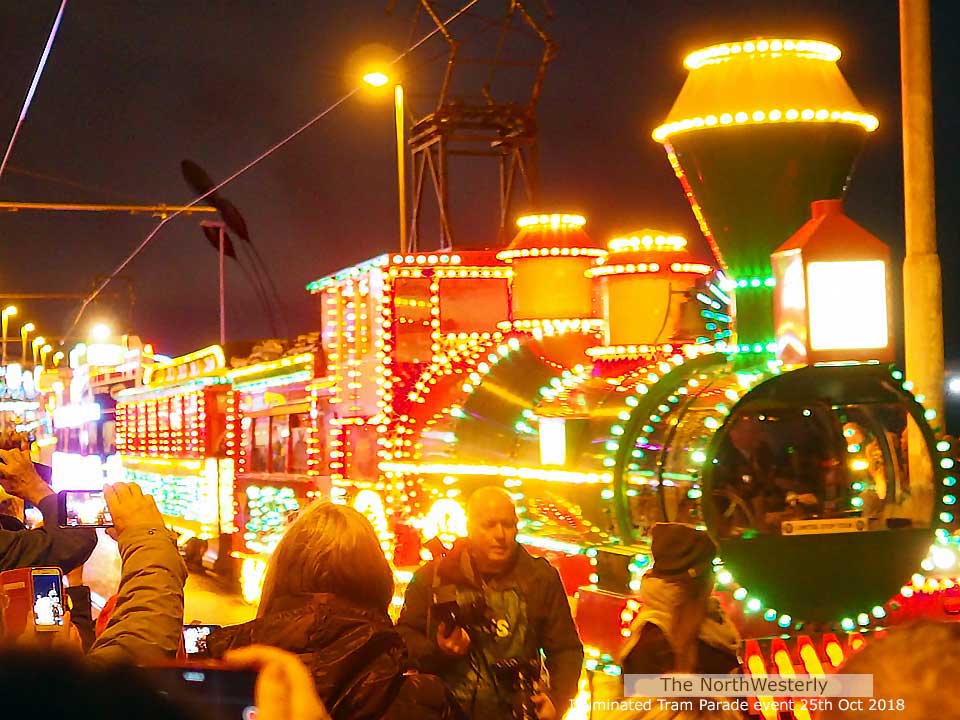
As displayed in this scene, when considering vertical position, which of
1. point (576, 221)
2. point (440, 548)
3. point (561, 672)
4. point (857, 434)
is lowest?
point (561, 672)

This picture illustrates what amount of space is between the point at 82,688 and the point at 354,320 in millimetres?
12235

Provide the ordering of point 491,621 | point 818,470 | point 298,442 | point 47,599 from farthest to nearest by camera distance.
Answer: point 298,442 → point 818,470 → point 491,621 → point 47,599

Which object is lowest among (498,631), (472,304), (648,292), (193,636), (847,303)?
(498,631)

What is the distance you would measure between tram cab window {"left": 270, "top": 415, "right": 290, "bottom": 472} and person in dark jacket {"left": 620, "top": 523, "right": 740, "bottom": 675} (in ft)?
37.5

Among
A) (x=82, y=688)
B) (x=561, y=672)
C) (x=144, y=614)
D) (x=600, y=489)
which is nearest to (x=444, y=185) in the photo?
(x=600, y=489)

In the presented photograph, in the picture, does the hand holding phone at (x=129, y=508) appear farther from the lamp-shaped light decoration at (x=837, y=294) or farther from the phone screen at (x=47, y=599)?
the lamp-shaped light decoration at (x=837, y=294)

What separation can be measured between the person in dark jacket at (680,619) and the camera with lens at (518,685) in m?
0.38

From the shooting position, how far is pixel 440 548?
645 centimetres

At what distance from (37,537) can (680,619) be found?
8.21 feet

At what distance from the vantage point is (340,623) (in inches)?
134

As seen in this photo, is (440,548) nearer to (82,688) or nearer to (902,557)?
(902,557)

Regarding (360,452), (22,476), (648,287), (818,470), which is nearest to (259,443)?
(360,452)

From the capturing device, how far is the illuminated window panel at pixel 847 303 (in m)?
7.20

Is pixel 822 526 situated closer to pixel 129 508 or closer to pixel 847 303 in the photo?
pixel 847 303
